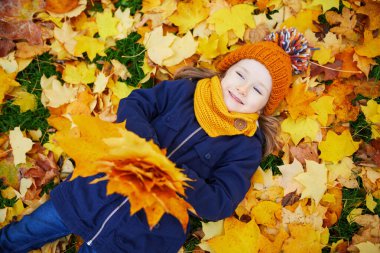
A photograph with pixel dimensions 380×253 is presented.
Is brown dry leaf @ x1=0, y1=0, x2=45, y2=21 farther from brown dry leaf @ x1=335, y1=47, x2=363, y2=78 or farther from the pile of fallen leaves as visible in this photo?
brown dry leaf @ x1=335, y1=47, x2=363, y2=78

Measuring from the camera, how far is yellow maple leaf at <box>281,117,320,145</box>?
2.17m

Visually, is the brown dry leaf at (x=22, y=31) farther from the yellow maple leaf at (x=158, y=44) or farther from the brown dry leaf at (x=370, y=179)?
the brown dry leaf at (x=370, y=179)

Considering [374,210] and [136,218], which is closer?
[136,218]

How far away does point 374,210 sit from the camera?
6.97 feet

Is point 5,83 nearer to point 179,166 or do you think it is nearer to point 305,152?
point 179,166

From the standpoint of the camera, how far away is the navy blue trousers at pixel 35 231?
1848mm

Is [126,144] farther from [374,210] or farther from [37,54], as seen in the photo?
[374,210]

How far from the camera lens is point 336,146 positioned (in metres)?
2.17

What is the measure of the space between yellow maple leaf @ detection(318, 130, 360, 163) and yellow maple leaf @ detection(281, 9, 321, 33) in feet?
2.37

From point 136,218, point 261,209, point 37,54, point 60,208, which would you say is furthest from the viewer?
point 37,54

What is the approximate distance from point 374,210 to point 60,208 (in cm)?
188

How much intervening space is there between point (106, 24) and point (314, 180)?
67.0 inches

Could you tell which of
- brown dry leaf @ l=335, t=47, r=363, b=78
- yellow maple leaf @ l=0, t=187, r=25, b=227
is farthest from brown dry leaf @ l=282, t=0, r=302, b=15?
yellow maple leaf @ l=0, t=187, r=25, b=227

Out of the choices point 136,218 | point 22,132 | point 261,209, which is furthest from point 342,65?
point 22,132
